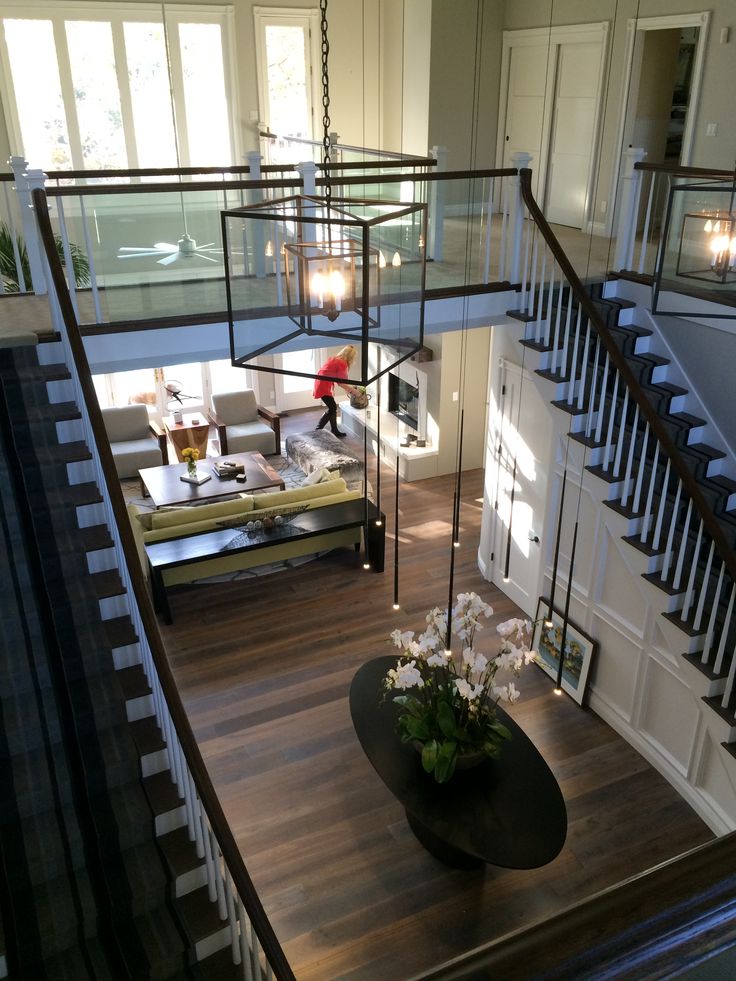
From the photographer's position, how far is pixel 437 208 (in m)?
7.05

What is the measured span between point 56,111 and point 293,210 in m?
7.08

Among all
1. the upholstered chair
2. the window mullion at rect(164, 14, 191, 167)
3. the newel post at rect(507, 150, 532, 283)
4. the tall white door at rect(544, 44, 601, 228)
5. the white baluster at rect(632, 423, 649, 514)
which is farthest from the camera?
the upholstered chair

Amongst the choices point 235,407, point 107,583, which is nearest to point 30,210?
point 107,583

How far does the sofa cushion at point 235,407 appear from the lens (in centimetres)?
1089

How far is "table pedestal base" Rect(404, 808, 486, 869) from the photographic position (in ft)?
15.7

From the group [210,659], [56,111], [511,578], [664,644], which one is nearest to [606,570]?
[664,644]

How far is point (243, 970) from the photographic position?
9.78 feet

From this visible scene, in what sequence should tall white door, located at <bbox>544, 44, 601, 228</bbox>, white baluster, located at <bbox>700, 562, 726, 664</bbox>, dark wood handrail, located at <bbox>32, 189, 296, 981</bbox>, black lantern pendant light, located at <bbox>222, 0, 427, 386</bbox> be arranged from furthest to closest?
1. tall white door, located at <bbox>544, 44, 601, 228</bbox>
2. white baluster, located at <bbox>700, 562, 726, 664</bbox>
3. black lantern pendant light, located at <bbox>222, 0, 427, 386</bbox>
4. dark wood handrail, located at <bbox>32, 189, 296, 981</bbox>

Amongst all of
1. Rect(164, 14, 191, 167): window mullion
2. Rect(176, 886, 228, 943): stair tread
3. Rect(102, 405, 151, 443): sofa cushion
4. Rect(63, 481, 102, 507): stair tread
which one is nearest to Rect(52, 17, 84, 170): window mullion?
Rect(164, 14, 191, 167): window mullion

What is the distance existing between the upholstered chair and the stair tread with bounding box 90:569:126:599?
266 inches

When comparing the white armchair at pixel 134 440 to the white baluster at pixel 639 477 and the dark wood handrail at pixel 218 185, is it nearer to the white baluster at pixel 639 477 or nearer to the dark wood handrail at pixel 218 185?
the dark wood handrail at pixel 218 185

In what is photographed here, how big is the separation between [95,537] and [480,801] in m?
2.59

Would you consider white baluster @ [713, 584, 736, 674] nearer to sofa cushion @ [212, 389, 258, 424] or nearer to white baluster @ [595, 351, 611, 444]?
white baluster @ [595, 351, 611, 444]

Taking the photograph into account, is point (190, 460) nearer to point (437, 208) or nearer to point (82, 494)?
point (437, 208)
